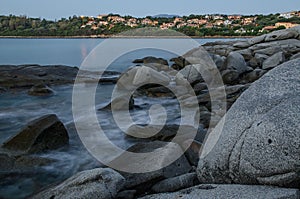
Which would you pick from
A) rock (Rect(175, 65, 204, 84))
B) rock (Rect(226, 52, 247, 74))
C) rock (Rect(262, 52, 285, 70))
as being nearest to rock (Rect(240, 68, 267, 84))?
rock (Rect(226, 52, 247, 74))

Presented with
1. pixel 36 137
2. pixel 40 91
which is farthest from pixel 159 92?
pixel 36 137

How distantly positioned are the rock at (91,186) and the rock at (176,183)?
1.54ft

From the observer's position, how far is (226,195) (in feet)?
10.3

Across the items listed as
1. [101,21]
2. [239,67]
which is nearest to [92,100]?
[239,67]

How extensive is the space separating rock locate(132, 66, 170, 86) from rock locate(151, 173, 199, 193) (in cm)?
805

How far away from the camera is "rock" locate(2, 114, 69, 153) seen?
18.5 feet

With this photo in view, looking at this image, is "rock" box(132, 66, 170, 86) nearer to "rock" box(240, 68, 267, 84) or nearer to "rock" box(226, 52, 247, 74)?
"rock" box(226, 52, 247, 74)

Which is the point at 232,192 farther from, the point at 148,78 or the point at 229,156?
the point at 148,78

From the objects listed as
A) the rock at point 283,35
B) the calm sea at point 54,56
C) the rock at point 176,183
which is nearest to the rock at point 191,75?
A: the rock at point 176,183

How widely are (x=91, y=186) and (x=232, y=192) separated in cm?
160

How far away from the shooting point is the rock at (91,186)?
3609 millimetres

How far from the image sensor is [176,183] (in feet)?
12.7

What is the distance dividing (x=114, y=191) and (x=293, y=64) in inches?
110

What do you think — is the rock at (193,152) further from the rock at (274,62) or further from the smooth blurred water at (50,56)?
the smooth blurred water at (50,56)
